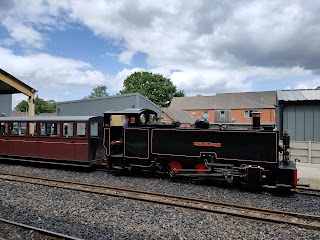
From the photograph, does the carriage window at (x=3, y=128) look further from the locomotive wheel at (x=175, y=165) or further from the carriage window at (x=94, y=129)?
the locomotive wheel at (x=175, y=165)

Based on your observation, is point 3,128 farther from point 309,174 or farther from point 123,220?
point 309,174

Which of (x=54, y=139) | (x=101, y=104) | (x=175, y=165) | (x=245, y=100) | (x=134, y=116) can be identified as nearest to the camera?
(x=175, y=165)

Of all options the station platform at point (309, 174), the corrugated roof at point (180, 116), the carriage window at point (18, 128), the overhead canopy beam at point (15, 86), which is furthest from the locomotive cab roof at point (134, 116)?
the corrugated roof at point (180, 116)

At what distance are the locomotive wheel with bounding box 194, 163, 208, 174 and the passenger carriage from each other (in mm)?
4679

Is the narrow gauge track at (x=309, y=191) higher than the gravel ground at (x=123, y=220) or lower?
higher

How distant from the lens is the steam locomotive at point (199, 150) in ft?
28.0

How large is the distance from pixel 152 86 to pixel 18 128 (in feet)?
188

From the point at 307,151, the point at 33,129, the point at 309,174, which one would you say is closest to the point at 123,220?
the point at 309,174

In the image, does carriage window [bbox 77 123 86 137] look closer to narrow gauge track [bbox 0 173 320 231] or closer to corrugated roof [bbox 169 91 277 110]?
narrow gauge track [bbox 0 173 320 231]

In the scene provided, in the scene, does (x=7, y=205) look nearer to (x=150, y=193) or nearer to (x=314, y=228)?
(x=150, y=193)

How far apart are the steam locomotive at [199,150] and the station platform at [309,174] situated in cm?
130

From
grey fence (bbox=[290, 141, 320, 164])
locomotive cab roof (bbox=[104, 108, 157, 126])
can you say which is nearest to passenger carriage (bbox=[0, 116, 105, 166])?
locomotive cab roof (bbox=[104, 108, 157, 126])

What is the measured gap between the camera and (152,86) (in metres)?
69.6

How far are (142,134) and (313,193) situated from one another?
19.3 feet
